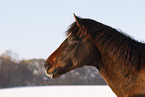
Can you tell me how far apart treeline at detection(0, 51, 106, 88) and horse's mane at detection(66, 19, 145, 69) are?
9.91 m

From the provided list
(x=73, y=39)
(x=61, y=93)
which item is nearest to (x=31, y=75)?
(x=61, y=93)

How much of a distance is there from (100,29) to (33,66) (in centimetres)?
1168

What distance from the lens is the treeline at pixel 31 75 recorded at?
38.8 ft

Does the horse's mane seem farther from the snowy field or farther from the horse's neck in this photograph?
the snowy field

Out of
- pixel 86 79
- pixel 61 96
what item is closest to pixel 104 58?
pixel 61 96

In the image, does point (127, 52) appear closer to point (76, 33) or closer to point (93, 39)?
point (93, 39)

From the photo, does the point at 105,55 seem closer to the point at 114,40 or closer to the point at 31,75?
the point at 114,40

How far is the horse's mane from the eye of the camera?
1688mm

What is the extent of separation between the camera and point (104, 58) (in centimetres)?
181

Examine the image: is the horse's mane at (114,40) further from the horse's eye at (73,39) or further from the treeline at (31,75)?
the treeline at (31,75)

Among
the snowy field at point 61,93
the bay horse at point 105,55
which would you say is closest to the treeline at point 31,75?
the snowy field at point 61,93

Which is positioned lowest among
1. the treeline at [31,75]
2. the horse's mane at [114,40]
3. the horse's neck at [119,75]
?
the treeline at [31,75]

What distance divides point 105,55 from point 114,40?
7.6 inches

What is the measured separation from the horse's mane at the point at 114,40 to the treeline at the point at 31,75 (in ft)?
32.5
